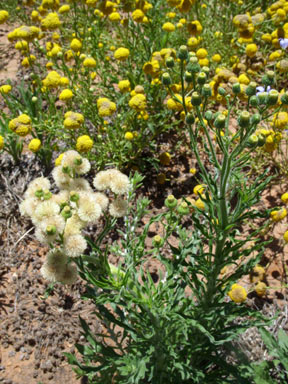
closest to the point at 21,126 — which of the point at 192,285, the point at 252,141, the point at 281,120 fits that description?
the point at 192,285

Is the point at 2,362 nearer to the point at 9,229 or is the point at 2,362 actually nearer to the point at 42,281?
the point at 42,281

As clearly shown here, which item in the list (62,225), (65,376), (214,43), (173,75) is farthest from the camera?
(214,43)

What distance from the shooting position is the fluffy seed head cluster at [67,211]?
1.84 metres

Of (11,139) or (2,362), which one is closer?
(2,362)

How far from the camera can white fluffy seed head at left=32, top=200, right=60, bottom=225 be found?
6.15 ft

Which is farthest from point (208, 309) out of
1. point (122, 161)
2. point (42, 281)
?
point (122, 161)

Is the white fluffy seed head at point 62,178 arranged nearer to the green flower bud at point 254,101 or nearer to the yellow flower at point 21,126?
the green flower bud at point 254,101

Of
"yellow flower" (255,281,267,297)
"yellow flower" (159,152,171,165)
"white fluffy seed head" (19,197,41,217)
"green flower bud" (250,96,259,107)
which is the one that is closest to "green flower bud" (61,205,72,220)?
"white fluffy seed head" (19,197,41,217)

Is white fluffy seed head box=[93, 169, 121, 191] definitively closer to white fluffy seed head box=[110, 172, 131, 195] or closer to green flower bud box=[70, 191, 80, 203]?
white fluffy seed head box=[110, 172, 131, 195]

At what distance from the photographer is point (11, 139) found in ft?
13.3

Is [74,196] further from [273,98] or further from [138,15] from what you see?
[138,15]

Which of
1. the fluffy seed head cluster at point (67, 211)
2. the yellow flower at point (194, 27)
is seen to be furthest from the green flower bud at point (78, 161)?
the yellow flower at point (194, 27)

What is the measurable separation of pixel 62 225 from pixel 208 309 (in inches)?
41.4

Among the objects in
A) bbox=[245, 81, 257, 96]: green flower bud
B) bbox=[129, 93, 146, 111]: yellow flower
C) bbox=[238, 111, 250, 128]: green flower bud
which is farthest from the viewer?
bbox=[129, 93, 146, 111]: yellow flower
